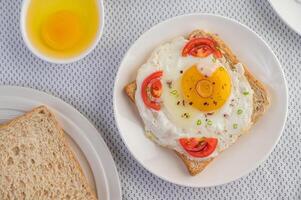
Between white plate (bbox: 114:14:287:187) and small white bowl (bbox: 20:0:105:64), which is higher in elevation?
small white bowl (bbox: 20:0:105:64)

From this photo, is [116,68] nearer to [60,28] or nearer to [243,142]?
[60,28]

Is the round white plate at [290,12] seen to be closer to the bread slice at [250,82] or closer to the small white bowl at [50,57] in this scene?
the bread slice at [250,82]

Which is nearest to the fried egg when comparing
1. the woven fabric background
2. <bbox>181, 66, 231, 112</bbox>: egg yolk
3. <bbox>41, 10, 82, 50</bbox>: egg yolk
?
<bbox>181, 66, 231, 112</bbox>: egg yolk

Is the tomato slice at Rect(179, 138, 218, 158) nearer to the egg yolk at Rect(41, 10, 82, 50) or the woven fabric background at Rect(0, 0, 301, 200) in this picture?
the woven fabric background at Rect(0, 0, 301, 200)

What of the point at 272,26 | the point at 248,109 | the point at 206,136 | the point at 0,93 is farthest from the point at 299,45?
the point at 0,93

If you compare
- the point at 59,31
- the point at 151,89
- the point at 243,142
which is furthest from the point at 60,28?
the point at 243,142

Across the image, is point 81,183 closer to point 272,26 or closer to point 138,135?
point 138,135

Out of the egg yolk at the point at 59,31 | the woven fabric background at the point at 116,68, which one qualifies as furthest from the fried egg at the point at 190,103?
the egg yolk at the point at 59,31
